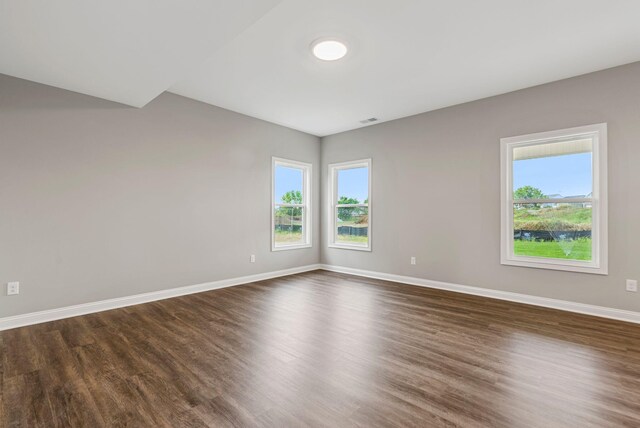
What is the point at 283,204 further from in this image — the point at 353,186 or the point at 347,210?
the point at 353,186

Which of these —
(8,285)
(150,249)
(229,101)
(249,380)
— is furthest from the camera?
(229,101)

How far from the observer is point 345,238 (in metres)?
5.99

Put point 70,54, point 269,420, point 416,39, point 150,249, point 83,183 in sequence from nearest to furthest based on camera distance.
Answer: point 269,420
point 70,54
point 416,39
point 83,183
point 150,249

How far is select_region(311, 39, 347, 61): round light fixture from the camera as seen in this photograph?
283 centimetres

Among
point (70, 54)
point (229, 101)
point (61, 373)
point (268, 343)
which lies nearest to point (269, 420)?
point (268, 343)

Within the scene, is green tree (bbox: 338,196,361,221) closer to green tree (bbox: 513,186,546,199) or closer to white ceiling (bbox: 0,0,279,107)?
green tree (bbox: 513,186,546,199)

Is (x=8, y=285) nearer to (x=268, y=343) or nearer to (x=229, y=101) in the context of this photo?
(x=268, y=343)

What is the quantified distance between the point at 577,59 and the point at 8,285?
20.4ft

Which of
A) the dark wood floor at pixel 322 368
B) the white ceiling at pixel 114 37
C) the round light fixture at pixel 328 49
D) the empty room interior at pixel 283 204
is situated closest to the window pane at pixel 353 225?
the empty room interior at pixel 283 204

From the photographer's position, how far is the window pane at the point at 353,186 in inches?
223

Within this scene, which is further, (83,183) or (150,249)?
(150,249)

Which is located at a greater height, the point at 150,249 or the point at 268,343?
the point at 150,249

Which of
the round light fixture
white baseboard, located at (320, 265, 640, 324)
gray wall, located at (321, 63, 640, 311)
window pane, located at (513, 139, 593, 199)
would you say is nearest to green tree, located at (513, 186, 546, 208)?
window pane, located at (513, 139, 593, 199)

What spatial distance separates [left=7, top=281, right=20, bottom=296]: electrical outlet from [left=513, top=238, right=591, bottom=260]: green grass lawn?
5694mm
